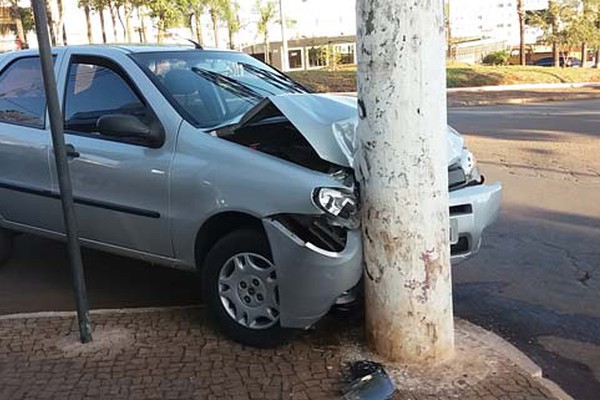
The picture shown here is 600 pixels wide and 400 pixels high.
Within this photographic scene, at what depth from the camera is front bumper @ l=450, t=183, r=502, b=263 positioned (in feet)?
14.2

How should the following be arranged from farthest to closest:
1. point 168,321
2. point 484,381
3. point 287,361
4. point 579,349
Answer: point 168,321 < point 579,349 < point 287,361 < point 484,381

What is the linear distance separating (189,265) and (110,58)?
1.59 meters

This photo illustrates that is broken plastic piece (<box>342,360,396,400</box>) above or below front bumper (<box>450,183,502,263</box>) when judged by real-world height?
below

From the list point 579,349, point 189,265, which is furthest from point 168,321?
point 579,349

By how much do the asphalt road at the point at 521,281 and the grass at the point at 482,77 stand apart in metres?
21.3

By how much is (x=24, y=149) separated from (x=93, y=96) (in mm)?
676

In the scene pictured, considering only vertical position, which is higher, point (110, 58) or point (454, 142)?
point (110, 58)

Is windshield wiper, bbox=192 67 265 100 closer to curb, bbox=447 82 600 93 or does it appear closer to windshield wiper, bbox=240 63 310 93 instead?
windshield wiper, bbox=240 63 310 93

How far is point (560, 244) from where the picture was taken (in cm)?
643

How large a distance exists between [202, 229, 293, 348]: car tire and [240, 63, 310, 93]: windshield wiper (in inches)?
66.6

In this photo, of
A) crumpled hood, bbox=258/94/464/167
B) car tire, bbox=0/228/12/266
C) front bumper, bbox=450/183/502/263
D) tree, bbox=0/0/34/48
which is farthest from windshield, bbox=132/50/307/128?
tree, bbox=0/0/34/48

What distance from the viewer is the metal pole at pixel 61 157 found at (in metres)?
3.89

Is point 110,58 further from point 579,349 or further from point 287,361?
point 579,349

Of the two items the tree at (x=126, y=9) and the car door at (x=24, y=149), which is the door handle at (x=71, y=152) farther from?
the tree at (x=126, y=9)
